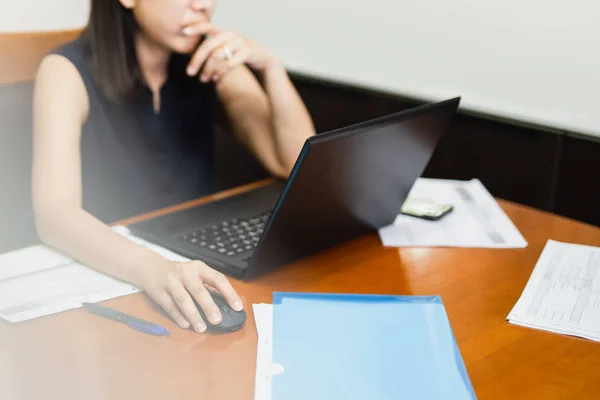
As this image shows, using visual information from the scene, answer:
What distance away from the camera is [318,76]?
6.56 ft

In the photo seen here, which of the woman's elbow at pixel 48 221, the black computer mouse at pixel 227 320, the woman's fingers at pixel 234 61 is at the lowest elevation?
the woman's elbow at pixel 48 221

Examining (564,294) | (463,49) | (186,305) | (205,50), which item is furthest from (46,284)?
(463,49)

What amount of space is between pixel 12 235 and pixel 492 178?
1080mm

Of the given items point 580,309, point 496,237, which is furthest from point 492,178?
point 580,309

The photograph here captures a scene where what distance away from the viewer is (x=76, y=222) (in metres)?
1.10

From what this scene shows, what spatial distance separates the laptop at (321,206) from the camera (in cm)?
94

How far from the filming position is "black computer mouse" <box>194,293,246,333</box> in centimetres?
88

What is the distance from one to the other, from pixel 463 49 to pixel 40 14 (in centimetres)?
117

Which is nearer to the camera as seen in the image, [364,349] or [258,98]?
[364,349]

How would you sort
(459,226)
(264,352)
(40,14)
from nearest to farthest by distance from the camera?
(264,352) → (459,226) → (40,14)

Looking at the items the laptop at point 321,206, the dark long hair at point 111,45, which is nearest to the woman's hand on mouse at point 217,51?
the dark long hair at point 111,45

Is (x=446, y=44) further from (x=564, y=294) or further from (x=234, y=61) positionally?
(x=564, y=294)

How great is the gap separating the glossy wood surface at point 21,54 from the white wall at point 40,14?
1.29 feet

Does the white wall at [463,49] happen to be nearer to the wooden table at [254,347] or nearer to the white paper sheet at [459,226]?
the white paper sheet at [459,226]
